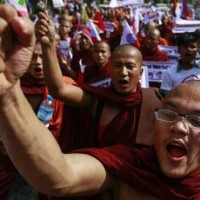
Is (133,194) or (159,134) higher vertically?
(159,134)

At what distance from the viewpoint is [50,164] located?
170cm

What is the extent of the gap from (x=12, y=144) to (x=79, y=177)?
1.26ft

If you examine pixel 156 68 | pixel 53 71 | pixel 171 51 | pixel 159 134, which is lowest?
pixel 171 51

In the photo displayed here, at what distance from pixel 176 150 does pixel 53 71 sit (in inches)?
59.8

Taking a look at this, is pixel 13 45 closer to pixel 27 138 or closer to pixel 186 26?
pixel 27 138

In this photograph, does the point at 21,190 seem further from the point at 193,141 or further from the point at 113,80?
the point at 193,141

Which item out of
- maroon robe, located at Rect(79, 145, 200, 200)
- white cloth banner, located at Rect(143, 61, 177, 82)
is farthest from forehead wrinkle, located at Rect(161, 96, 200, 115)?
white cloth banner, located at Rect(143, 61, 177, 82)

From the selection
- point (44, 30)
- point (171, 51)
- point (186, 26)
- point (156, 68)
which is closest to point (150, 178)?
point (44, 30)

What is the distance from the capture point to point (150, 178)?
6.72 ft

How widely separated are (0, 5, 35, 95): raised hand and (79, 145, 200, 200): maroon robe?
74cm

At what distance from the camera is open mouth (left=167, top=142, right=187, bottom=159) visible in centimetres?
203

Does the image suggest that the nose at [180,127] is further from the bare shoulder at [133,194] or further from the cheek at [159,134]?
the bare shoulder at [133,194]

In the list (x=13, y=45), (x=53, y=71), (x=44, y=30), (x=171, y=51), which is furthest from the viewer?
(x=171, y=51)

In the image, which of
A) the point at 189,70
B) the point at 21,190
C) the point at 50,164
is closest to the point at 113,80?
the point at 21,190
